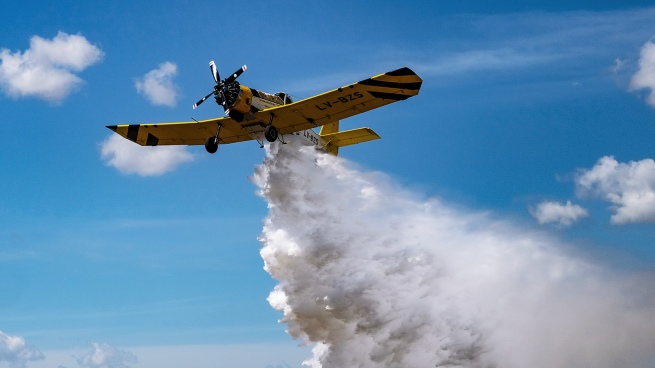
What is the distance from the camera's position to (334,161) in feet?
135

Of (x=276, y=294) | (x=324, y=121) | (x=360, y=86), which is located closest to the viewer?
(x=360, y=86)

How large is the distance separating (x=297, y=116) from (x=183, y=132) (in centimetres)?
632

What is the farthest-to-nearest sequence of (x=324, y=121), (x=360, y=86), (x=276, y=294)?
1. (x=276, y=294)
2. (x=324, y=121)
3. (x=360, y=86)

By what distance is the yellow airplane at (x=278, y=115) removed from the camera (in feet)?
114

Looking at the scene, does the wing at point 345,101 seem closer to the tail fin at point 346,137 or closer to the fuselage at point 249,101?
the fuselage at point 249,101

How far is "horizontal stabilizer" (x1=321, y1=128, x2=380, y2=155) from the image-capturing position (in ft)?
135

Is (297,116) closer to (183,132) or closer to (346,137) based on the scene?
(346,137)

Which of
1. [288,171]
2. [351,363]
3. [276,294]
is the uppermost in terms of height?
[288,171]

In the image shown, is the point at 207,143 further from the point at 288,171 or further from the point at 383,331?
the point at 383,331

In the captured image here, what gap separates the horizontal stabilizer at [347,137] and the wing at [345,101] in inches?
153

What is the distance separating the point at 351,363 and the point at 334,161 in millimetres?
8920

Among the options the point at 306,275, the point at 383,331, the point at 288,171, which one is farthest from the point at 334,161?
the point at 383,331

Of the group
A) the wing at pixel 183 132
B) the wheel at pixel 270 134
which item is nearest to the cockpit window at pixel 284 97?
the wheel at pixel 270 134

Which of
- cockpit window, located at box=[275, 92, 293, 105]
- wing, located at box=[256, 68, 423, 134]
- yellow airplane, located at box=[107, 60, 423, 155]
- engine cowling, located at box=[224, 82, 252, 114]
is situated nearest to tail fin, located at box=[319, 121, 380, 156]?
yellow airplane, located at box=[107, 60, 423, 155]
